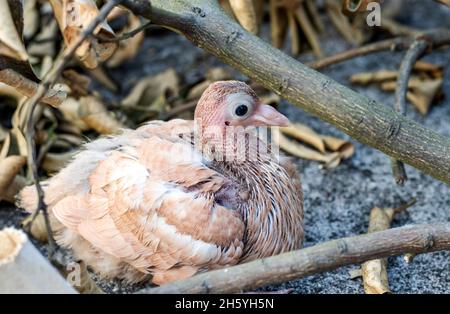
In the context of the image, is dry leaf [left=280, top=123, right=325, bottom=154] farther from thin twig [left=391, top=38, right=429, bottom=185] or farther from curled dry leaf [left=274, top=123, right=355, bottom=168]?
thin twig [left=391, top=38, right=429, bottom=185]

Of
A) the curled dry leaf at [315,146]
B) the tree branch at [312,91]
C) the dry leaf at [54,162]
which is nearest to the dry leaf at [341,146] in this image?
the curled dry leaf at [315,146]

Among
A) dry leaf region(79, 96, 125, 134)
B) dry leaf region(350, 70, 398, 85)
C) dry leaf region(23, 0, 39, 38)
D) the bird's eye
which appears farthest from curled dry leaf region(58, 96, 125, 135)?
dry leaf region(350, 70, 398, 85)

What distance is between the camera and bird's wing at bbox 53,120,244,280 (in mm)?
1741

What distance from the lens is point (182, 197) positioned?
1.75 m

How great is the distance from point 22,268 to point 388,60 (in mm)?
2039

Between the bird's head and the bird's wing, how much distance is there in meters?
0.10

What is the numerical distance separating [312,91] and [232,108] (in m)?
0.20

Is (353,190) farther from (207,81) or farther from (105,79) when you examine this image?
(105,79)

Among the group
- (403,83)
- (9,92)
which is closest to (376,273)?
(403,83)

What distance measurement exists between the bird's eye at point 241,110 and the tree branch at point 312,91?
3.0 inches

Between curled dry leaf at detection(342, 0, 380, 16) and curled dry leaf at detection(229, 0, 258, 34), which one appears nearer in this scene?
curled dry leaf at detection(342, 0, 380, 16)

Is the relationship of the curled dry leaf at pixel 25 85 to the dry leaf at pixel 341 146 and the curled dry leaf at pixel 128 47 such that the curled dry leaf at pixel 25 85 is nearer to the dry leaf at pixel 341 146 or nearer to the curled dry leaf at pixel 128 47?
the curled dry leaf at pixel 128 47

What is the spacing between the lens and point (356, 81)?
2879mm

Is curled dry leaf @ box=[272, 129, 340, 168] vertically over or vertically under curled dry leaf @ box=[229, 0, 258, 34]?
under
